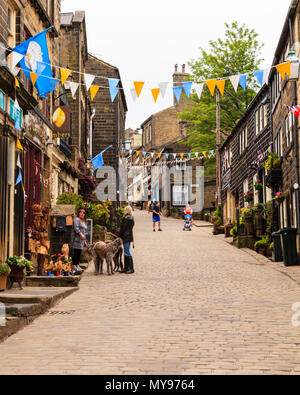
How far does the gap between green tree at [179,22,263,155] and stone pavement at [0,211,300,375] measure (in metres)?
23.0

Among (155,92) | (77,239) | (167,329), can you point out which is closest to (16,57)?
(155,92)

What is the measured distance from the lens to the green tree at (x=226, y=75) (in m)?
35.5

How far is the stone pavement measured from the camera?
5.89m

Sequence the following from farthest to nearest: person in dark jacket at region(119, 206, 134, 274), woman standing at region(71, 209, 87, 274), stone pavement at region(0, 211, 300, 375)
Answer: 1. woman standing at region(71, 209, 87, 274)
2. person in dark jacket at region(119, 206, 134, 274)
3. stone pavement at region(0, 211, 300, 375)

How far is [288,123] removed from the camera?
1898 cm

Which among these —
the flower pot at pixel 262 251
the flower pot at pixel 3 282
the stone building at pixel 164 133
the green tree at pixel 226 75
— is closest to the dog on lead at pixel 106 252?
the flower pot at pixel 3 282

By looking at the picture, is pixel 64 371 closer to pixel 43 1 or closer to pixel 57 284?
pixel 57 284

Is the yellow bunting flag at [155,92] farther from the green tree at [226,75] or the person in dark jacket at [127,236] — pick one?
the green tree at [226,75]

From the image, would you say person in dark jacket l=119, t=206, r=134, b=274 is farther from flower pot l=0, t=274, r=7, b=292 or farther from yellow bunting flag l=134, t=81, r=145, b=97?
flower pot l=0, t=274, r=7, b=292

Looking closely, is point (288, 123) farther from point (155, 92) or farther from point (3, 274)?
point (3, 274)

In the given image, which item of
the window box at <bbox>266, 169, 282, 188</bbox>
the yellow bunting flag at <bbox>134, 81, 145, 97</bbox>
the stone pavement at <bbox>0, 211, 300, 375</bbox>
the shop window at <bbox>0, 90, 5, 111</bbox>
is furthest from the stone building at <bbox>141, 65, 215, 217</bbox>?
the shop window at <bbox>0, 90, 5, 111</bbox>

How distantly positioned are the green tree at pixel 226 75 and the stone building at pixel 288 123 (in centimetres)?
1287

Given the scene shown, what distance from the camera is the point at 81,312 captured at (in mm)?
9422

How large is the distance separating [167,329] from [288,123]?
12651mm
